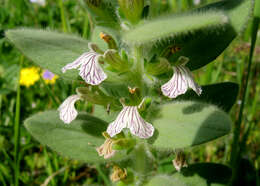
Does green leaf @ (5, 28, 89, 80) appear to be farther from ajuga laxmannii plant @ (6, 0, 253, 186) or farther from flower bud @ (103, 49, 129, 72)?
flower bud @ (103, 49, 129, 72)

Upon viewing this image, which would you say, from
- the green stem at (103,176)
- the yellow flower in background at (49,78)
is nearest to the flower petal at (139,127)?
the green stem at (103,176)

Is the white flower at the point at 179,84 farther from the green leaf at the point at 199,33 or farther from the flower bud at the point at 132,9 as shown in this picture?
the flower bud at the point at 132,9

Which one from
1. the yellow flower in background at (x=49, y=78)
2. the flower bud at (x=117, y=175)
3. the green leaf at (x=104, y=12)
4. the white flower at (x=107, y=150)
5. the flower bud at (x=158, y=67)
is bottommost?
the flower bud at (x=117, y=175)

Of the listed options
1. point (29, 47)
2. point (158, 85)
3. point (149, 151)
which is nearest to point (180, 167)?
point (149, 151)

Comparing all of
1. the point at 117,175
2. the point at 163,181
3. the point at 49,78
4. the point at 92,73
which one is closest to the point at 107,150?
the point at 117,175

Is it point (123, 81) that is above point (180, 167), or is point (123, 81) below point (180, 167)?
above

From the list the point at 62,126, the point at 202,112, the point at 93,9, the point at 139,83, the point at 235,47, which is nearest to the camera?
the point at 202,112

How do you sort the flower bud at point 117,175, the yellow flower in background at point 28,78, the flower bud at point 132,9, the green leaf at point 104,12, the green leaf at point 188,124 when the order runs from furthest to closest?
the yellow flower in background at point 28,78, the flower bud at point 117,175, the green leaf at point 104,12, the flower bud at point 132,9, the green leaf at point 188,124

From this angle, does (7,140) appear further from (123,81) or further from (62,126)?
(123,81)

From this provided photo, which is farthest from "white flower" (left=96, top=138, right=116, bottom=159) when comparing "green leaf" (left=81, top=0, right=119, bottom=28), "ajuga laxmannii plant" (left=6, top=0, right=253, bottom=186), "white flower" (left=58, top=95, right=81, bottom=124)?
"green leaf" (left=81, top=0, right=119, bottom=28)

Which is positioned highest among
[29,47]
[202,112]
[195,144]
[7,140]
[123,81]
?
[29,47]
